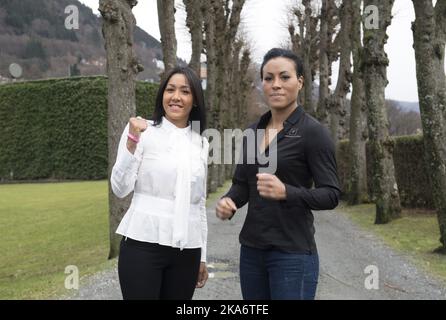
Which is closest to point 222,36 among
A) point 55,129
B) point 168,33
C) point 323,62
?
point 323,62

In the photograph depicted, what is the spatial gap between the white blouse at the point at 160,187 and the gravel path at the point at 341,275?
3135mm

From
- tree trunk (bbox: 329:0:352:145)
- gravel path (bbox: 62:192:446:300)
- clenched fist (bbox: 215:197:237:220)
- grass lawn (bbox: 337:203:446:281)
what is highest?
tree trunk (bbox: 329:0:352:145)

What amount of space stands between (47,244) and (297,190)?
1012cm

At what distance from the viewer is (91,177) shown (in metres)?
35.0

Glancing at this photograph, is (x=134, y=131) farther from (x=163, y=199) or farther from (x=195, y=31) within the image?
(x=195, y=31)

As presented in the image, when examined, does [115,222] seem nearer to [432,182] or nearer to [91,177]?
[432,182]

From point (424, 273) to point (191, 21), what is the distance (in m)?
12.6

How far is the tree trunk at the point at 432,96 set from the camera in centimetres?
820

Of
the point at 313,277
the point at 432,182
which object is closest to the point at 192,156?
the point at 313,277

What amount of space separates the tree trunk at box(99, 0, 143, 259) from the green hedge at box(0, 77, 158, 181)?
88.0 ft

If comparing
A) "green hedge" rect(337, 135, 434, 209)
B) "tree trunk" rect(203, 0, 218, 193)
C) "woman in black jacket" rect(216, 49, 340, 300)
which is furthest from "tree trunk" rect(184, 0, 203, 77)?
"woman in black jacket" rect(216, 49, 340, 300)

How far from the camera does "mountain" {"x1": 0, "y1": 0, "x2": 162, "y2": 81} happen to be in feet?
252

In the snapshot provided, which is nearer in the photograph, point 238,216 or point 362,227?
point 362,227

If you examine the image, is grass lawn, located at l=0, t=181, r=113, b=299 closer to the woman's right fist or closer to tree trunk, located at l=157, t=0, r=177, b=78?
the woman's right fist
